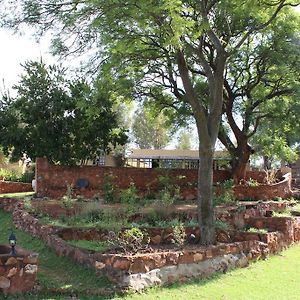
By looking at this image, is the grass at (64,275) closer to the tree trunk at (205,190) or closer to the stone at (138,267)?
the stone at (138,267)

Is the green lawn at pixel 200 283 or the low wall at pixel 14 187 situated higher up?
the low wall at pixel 14 187

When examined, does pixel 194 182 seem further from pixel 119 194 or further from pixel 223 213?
pixel 223 213

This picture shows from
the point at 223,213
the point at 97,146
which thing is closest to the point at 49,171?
the point at 97,146

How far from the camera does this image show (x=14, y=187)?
2038 centimetres

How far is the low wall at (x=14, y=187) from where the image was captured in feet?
66.3

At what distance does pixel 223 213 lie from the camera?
1384 centimetres

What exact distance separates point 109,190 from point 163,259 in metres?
8.75

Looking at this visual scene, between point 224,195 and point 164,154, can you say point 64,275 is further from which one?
point 164,154

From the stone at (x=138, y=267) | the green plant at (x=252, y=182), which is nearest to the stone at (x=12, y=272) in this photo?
the stone at (x=138, y=267)

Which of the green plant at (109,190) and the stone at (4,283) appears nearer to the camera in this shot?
the stone at (4,283)

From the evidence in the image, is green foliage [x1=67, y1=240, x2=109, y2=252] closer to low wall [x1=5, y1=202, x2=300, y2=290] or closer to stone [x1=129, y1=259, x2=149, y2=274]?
low wall [x1=5, y1=202, x2=300, y2=290]

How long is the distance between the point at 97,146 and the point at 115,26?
890cm

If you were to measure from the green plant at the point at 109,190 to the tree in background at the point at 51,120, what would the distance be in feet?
4.92

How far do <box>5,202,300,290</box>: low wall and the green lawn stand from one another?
0.55 feet
